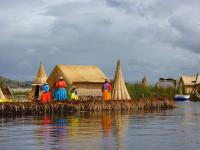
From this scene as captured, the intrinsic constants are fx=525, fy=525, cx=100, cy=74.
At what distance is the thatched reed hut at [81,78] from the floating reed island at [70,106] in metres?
6.74

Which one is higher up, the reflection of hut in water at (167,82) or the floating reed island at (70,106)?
the reflection of hut in water at (167,82)

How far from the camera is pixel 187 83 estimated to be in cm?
8512

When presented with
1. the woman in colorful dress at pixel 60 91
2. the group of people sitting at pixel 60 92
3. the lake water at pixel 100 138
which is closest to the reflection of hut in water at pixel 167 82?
the group of people sitting at pixel 60 92

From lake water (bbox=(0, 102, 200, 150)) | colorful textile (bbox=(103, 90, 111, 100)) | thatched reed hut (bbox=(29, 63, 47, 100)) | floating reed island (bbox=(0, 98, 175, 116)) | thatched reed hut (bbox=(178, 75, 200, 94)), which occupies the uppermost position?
thatched reed hut (bbox=(178, 75, 200, 94))

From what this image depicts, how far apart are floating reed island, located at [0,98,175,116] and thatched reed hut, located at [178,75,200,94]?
44734mm

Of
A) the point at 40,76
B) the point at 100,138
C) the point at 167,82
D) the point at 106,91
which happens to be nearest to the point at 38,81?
the point at 40,76

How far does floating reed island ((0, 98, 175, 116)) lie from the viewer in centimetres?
3125

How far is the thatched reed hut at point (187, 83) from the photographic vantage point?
273 feet

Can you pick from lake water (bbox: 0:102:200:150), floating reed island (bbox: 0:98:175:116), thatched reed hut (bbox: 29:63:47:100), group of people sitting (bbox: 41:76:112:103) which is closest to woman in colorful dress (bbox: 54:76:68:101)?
group of people sitting (bbox: 41:76:112:103)

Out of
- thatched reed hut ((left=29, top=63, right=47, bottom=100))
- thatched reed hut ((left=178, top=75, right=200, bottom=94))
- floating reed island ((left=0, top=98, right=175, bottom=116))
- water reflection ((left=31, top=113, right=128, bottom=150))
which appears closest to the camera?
water reflection ((left=31, top=113, right=128, bottom=150))

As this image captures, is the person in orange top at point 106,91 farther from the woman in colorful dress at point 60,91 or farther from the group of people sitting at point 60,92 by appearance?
the woman in colorful dress at point 60,91

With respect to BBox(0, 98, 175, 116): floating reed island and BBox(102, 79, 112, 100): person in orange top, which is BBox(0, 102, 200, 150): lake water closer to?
BBox(0, 98, 175, 116): floating reed island

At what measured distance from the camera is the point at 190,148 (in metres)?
15.1

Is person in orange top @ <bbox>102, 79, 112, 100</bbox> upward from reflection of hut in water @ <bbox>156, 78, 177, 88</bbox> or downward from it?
downward
